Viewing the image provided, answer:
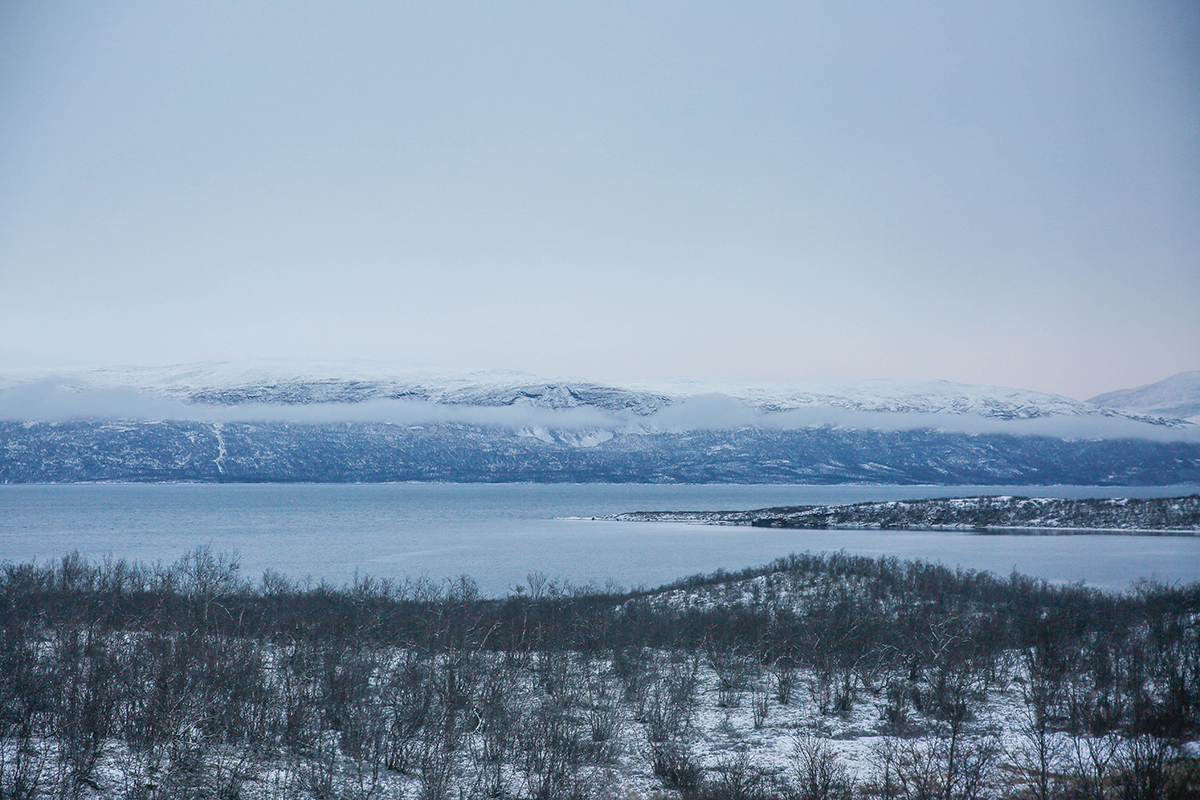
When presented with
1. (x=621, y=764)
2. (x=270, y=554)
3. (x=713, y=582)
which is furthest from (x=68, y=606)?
(x=270, y=554)

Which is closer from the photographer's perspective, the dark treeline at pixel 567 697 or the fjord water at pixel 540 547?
the dark treeline at pixel 567 697

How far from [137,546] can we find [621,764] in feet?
204

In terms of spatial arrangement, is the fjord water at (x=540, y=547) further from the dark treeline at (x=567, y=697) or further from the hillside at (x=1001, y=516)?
the dark treeline at (x=567, y=697)

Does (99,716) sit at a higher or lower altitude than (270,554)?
higher

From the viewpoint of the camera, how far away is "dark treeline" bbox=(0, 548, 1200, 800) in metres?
Answer: 9.56

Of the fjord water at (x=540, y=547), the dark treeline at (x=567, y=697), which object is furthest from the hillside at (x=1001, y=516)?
the dark treeline at (x=567, y=697)

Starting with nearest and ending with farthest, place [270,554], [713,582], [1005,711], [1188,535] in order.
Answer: [1005,711], [713,582], [270,554], [1188,535]

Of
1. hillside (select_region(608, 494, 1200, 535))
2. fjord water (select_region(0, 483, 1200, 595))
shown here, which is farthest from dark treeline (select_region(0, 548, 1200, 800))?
hillside (select_region(608, 494, 1200, 535))

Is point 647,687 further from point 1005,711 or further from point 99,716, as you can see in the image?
point 99,716

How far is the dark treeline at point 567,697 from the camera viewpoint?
31.4ft

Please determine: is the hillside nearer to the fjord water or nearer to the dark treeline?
the fjord water

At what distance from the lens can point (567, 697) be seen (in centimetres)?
1362

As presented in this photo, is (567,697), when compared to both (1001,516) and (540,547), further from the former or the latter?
(1001,516)

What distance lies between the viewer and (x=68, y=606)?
21.5 m
